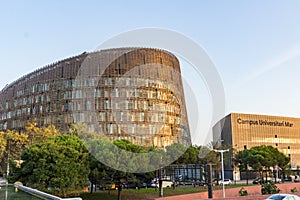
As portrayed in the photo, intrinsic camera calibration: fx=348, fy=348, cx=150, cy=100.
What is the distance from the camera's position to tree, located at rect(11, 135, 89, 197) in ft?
85.8

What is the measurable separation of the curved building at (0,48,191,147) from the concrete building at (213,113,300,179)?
38.9ft

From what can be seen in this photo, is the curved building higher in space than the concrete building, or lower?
higher

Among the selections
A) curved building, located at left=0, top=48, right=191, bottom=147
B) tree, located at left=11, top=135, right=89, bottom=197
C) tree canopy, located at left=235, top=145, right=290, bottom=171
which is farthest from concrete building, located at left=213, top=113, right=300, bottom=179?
tree, located at left=11, top=135, right=89, bottom=197

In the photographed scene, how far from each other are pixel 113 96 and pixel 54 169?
4772 centimetres

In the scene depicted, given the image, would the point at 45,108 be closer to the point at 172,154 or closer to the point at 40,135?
the point at 40,135

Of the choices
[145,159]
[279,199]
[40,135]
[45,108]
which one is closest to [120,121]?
[45,108]

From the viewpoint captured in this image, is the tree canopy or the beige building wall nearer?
the tree canopy

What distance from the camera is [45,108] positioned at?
76.0 meters

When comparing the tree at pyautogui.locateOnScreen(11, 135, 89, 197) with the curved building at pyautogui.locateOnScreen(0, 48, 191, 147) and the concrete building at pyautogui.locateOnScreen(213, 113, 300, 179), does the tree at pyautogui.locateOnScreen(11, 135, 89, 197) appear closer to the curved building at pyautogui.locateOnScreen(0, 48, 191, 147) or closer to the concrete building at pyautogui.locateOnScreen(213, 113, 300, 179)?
the curved building at pyautogui.locateOnScreen(0, 48, 191, 147)

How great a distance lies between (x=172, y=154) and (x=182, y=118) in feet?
145

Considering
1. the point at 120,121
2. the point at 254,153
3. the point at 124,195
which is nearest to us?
the point at 124,195

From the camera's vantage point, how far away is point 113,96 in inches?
2899

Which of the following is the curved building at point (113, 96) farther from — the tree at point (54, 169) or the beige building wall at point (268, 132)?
the tree at point (54, 169)

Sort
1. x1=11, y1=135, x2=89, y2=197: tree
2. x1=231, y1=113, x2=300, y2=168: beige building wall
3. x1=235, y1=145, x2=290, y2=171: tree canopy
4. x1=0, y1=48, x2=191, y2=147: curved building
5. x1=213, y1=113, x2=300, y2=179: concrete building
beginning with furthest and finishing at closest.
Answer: x1=231, y1=113, x2=300, y2=168: beige building wall, x1=213, y1=113, x2=300, y2=179: concrete building, x1=0, y1=48, x2=191, y2=147: curved building, x1=235, y1=145, x2=290, y2=171: tree canopy, x1=11, y1=135, x2=89, y2=197: tree
